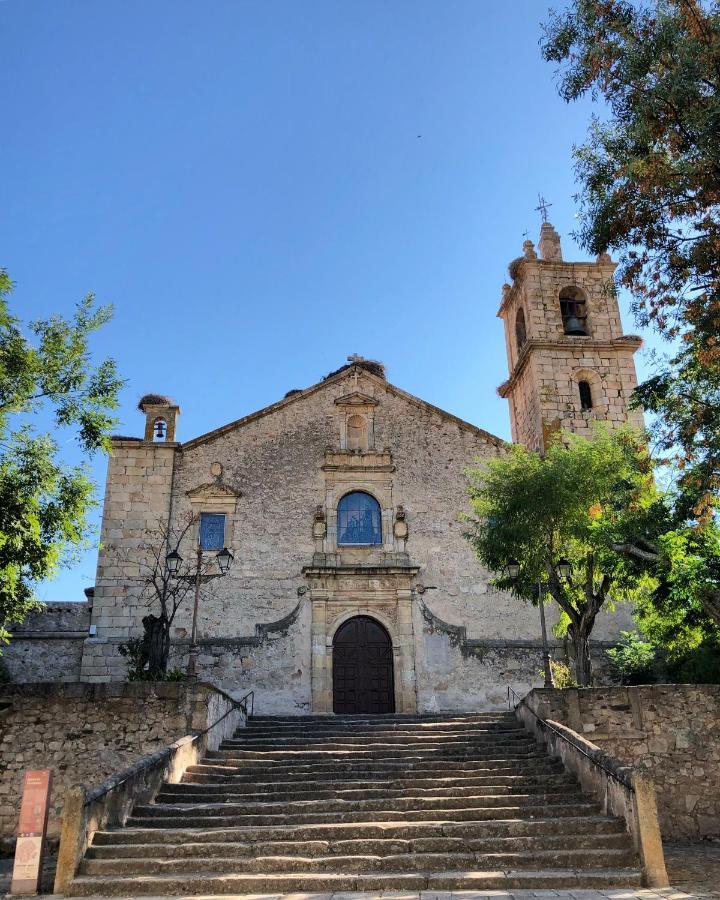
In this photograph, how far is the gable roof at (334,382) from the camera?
20.1 m

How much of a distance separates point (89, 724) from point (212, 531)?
673 centimetres

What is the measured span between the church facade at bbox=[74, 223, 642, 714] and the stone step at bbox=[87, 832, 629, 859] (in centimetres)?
799

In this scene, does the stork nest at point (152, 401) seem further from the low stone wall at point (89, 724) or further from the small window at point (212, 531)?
the low stone wall at point (89, 724)

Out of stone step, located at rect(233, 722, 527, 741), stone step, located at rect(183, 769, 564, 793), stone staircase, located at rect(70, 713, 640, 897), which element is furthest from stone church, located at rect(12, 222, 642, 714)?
stone step, located at rect(183, 769, 564, 793)

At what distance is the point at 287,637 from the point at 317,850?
8.64m

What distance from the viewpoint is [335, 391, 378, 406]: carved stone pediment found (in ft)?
68.1

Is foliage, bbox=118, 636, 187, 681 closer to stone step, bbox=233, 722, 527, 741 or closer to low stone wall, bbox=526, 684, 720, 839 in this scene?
stone step, bbox=233, 722, 527, 741

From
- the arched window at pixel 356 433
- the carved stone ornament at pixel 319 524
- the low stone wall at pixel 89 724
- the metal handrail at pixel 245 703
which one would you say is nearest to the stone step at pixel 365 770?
the low stone wall at pixel 89 724

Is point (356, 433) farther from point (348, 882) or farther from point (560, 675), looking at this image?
point (348, 882)

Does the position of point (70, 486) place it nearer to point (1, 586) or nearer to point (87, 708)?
point (1, 586)

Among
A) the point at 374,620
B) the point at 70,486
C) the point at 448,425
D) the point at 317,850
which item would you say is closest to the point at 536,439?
the point at 448,425

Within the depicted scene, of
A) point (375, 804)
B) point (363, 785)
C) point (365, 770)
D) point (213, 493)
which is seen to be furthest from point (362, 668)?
point (375, 804)

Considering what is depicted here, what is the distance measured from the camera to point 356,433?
20734 mm

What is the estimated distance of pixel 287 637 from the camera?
58.7ft
